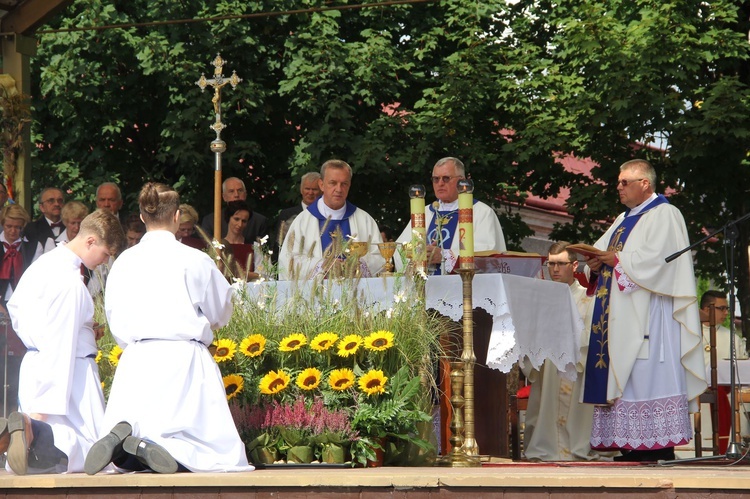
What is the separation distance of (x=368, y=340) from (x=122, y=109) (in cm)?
984

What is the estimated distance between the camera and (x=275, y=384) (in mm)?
7309

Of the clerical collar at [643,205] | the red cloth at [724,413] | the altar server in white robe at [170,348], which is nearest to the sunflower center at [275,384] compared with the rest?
the altar server in white robe at [170,348]

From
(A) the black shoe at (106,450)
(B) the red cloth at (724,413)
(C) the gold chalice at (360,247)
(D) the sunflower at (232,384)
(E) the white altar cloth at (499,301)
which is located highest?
(C) the gold chalice at (360,247)

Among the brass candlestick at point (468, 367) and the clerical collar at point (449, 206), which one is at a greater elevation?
the clerical collar at point (449, 206)

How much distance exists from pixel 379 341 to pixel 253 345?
2.39ft

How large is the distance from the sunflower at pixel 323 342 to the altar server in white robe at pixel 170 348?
0.58 m

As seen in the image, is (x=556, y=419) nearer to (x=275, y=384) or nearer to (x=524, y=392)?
(x=524, y=392)

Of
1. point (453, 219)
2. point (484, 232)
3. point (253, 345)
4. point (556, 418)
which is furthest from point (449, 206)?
point (253, 345)

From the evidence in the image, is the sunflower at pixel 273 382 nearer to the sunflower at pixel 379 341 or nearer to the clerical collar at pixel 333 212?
the sunflower at pixel 379 341

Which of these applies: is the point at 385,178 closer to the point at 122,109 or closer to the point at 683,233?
the point at 122,109

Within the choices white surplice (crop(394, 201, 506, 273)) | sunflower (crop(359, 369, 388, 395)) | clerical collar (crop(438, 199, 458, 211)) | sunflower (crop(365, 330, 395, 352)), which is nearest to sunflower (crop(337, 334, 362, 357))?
sunflower (crop(365, 330, 395, 352))

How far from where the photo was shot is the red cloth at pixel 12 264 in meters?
10.6

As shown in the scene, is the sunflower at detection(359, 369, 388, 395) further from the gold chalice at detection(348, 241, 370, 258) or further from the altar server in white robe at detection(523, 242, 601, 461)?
the altar server in white robe at detection(523, 242, 601, 461)

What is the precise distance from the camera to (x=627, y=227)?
9.62 meters
